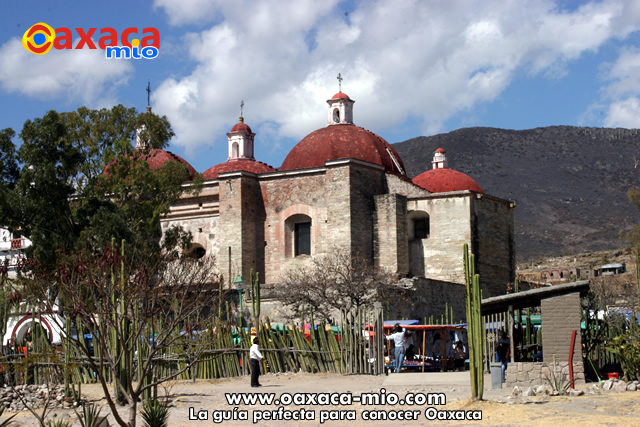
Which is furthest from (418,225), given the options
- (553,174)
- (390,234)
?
(553,174)

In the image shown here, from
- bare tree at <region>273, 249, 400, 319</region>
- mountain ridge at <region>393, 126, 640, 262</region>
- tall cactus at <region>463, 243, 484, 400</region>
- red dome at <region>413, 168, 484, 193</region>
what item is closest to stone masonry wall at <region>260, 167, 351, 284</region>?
bare tree at <region>273, 249, 400, 319</region>

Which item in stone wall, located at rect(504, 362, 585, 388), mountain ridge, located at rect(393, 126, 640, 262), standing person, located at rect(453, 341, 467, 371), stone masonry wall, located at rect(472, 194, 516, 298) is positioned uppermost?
mountain ridge, located at rect(393, 126, 640, 262)

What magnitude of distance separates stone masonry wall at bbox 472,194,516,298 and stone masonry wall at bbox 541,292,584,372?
17.6 m

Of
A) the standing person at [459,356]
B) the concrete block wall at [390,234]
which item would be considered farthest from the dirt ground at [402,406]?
the concrete block wall at [390,234]

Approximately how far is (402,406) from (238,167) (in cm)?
2550

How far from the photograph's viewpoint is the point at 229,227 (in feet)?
111

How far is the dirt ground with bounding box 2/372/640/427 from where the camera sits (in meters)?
12.2

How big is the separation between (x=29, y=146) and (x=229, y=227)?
8392mm

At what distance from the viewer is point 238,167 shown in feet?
126

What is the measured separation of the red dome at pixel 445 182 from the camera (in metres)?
35.8

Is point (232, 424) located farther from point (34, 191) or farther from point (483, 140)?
point (483, 140)

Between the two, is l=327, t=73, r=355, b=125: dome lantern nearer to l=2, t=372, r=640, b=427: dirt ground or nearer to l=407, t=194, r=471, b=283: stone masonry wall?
l=407, t=194, r=471, b=283: stone masonry wall

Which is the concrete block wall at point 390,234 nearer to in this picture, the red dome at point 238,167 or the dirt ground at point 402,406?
the red dome at point 238,167

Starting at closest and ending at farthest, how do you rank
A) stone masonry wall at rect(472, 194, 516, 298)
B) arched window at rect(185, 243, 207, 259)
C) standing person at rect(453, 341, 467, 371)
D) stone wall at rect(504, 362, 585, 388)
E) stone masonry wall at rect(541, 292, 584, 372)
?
stone wall at rect(504, 362, 585, 388)
stone masonry wall at rect(541, 292, 584, 372)
standing person at rect(453, 341, 467, 371)
stone masonry wall at rect(472, 194, 516, 298)
arched window at rect(185, 243, 207, 259)
